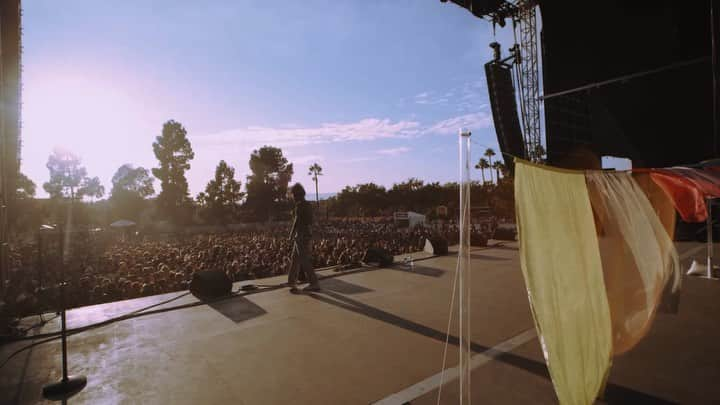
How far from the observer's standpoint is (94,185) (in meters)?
58.8

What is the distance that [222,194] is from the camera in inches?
1805

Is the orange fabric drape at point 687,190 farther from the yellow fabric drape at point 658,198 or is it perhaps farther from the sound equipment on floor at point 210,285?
the sound equipment on floor at point 210,285

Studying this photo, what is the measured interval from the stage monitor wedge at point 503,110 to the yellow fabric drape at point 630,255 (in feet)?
43.3

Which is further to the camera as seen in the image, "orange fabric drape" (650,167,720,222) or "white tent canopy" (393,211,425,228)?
"white tent canopy" (393,211,425,228)

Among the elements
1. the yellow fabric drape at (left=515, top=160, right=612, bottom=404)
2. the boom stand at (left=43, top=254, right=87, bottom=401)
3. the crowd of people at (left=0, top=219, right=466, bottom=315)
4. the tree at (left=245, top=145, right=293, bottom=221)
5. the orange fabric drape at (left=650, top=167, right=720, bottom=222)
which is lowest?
the crowd of people at (left=0, top=219, right=466, bottom=315)

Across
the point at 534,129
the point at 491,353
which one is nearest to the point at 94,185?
the point at 534,129

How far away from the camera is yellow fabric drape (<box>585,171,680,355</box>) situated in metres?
2.99

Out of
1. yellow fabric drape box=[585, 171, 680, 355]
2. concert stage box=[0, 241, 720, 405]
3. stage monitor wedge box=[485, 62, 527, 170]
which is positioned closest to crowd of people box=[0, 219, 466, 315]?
concert stage box=[0, 241, 720, 405]

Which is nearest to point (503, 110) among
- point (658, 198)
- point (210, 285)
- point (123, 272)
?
point (658, 198)

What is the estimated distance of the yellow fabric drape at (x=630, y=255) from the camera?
2986 millimetres

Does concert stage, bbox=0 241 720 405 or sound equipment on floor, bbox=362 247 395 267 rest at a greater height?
sound equipment on floor, bbox=362 247 395 267

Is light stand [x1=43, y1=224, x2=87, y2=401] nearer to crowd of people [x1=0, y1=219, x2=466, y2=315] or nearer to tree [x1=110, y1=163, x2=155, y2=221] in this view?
crowd of people [x1=0, y1=219, x2=466, y2=315]

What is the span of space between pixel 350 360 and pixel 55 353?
3440mm

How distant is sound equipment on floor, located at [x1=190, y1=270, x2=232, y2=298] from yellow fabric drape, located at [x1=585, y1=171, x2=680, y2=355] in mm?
5793
